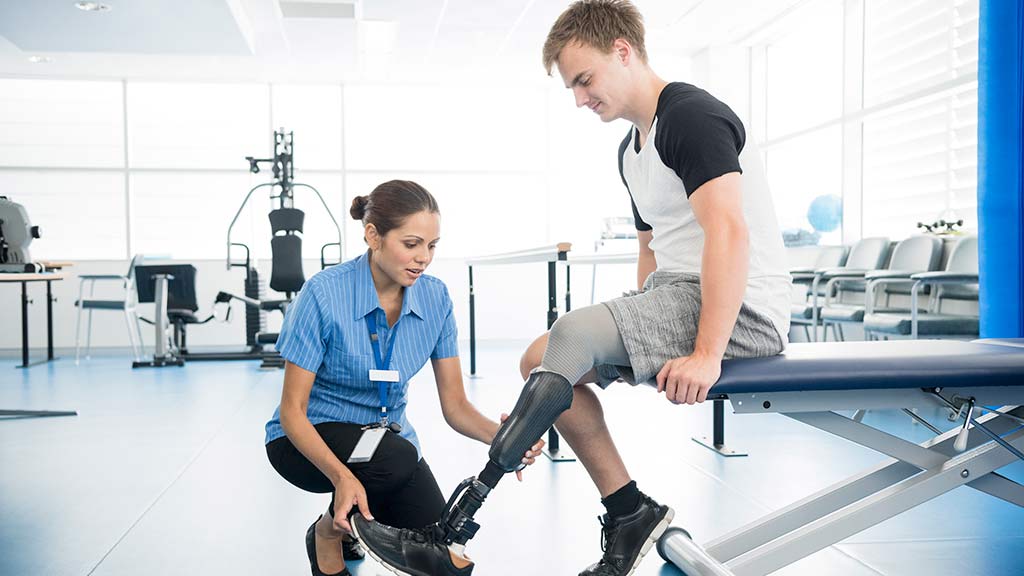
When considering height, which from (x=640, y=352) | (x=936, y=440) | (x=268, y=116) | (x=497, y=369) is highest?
(x=268, y=116)

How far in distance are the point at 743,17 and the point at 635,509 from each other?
5.45 meters

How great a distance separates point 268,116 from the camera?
783 centimetres

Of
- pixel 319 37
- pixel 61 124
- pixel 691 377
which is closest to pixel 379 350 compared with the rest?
pixel 691 377

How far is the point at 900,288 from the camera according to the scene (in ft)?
15.8

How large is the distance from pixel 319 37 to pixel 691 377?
5.82 m

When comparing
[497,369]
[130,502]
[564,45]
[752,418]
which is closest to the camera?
[564,45]

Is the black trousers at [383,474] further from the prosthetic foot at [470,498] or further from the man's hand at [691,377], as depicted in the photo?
the man's hand at [691,377]

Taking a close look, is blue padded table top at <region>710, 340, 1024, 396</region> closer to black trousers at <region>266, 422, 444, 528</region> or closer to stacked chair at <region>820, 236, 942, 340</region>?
black trousers at <region>266, 422, 444, 528</region>

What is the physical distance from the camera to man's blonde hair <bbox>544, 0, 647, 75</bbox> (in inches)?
54.8

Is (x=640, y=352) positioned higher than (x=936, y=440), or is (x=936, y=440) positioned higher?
(x=640, y=352)

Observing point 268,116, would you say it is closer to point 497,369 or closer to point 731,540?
point 497,369

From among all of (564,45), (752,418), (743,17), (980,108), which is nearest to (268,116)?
(743,17)

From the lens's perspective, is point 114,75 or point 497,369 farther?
point 114,75

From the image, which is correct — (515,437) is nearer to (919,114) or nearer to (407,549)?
(407,549)
